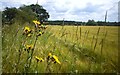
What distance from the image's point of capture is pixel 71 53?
2.37m

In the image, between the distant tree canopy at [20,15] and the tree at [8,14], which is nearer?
the distant tree canopy at [20,15]

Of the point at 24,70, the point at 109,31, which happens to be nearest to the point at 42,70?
the point at 24,70

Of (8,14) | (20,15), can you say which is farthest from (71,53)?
(20,15)

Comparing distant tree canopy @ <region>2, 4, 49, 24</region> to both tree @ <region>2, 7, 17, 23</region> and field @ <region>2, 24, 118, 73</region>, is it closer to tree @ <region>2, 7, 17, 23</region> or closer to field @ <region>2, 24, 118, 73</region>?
tree @ <region>2, 7, 17, 23</region>

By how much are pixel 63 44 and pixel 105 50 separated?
0.54 meters

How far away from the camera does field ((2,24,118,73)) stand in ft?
6.86

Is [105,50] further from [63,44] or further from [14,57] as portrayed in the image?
[14,57]

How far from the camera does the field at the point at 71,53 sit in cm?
209

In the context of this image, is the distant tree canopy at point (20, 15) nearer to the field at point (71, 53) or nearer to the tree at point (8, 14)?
the tree at point (8, 14)

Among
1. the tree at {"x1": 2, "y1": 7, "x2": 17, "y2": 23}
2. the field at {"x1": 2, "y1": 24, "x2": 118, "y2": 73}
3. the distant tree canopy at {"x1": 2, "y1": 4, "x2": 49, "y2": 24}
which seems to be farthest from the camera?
the tree at {"x1": 2, "y1": 7, "x2": 17, "y2": 23}

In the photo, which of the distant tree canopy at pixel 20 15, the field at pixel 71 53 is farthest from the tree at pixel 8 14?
the field at pixel 71 53

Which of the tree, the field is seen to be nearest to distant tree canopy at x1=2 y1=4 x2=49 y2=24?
the tree

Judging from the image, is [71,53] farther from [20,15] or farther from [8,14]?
[20,15]

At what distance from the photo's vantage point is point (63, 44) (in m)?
2.66
